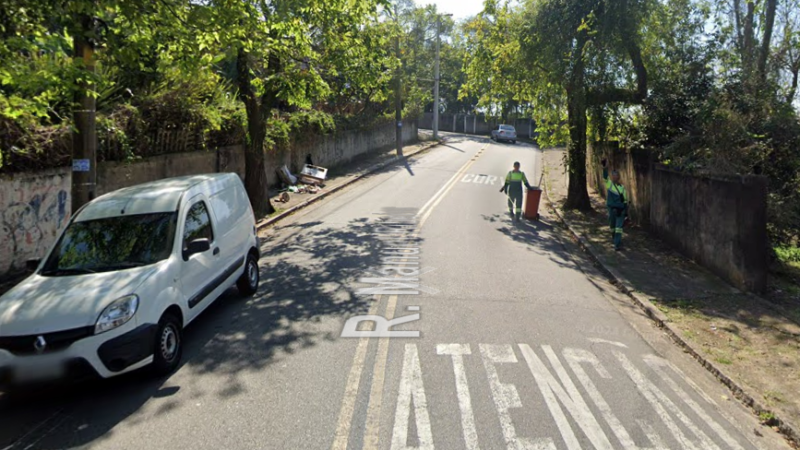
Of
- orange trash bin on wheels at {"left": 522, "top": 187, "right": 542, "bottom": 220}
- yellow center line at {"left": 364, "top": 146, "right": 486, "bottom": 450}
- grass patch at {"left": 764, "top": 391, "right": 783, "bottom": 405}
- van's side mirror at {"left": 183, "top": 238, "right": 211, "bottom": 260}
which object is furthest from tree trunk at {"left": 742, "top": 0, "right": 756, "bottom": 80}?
van's side mirror at {"left": 183, "top": 238, "right": 211, "bottom": 260}

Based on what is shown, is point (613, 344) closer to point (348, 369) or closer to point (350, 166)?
point (348, 369)

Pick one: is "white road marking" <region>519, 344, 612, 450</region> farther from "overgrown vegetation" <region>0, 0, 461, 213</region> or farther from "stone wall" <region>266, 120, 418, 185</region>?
"stone wall" <region>266, 120, 418, 185</region>

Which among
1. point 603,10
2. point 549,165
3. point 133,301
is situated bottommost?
point 133,301

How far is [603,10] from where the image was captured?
14.4 m

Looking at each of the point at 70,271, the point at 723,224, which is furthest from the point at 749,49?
the point at 70,271

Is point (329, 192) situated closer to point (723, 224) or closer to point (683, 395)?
point (723, 224)

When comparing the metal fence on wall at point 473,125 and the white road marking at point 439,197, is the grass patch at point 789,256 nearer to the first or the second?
the white road marking at point 439,197

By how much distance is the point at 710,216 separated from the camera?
32.7 ft

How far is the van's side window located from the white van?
0.6 inches

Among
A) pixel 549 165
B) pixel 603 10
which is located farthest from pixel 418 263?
pixel 549 165

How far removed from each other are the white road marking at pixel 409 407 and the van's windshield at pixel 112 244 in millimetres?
2992

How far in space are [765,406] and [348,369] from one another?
4.12 metres

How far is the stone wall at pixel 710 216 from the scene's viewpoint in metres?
8.73

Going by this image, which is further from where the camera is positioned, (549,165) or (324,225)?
(549,165)
